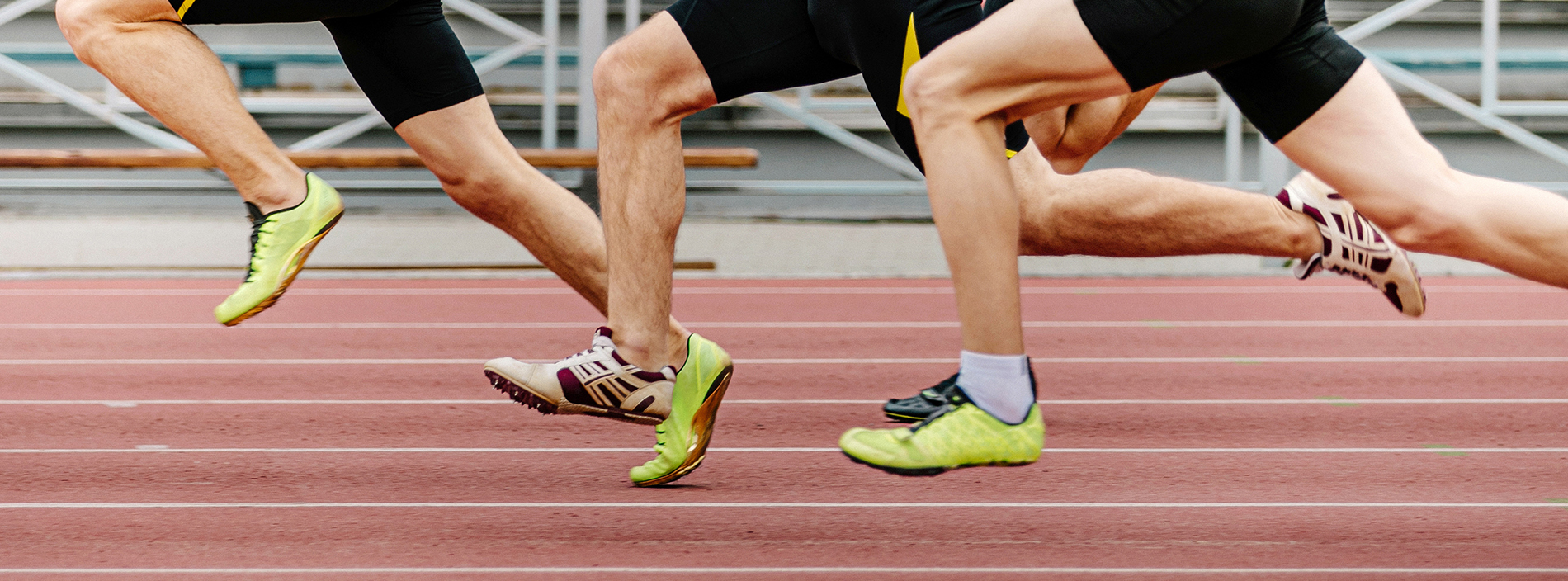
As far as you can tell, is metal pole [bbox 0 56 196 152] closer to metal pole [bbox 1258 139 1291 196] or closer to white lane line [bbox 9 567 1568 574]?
metal pole [bbox 1258 139 1291 196]

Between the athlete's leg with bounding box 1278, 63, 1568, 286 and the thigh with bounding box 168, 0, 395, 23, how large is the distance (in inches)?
69.6

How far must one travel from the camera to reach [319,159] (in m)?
7.95

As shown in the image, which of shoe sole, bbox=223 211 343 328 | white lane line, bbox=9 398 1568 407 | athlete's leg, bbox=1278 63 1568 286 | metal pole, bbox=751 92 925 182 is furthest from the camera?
metal pole, bbox=751 92 925 182

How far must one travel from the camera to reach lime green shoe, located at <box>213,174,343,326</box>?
124 inches

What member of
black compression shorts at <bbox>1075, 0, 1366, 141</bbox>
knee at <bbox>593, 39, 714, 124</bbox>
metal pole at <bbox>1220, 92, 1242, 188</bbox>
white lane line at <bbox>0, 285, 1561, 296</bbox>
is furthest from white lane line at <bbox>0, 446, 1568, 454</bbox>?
metal pole at <bbox>1220, 92, 1242, 188</bbox>

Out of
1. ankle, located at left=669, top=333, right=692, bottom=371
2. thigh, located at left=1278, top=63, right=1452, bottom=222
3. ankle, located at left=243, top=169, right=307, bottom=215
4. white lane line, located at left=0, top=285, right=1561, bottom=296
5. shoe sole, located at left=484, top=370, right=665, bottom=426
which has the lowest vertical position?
white lane line, located at left=0, top=285, right=1561, bottom=296

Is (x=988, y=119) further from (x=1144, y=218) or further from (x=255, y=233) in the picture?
(x=255, y=233)

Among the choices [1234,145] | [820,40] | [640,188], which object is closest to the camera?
[820,40]

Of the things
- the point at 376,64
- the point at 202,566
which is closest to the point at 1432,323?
the point at 376,64

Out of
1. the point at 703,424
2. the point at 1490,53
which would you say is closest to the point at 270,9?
the point at 703,424

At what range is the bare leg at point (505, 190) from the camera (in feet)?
11.4

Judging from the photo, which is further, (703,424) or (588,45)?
(588,45)

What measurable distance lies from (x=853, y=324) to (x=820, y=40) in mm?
3416

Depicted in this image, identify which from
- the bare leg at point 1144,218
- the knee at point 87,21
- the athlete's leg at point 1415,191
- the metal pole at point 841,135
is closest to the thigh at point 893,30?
the athlete's leg at point 1415,191
